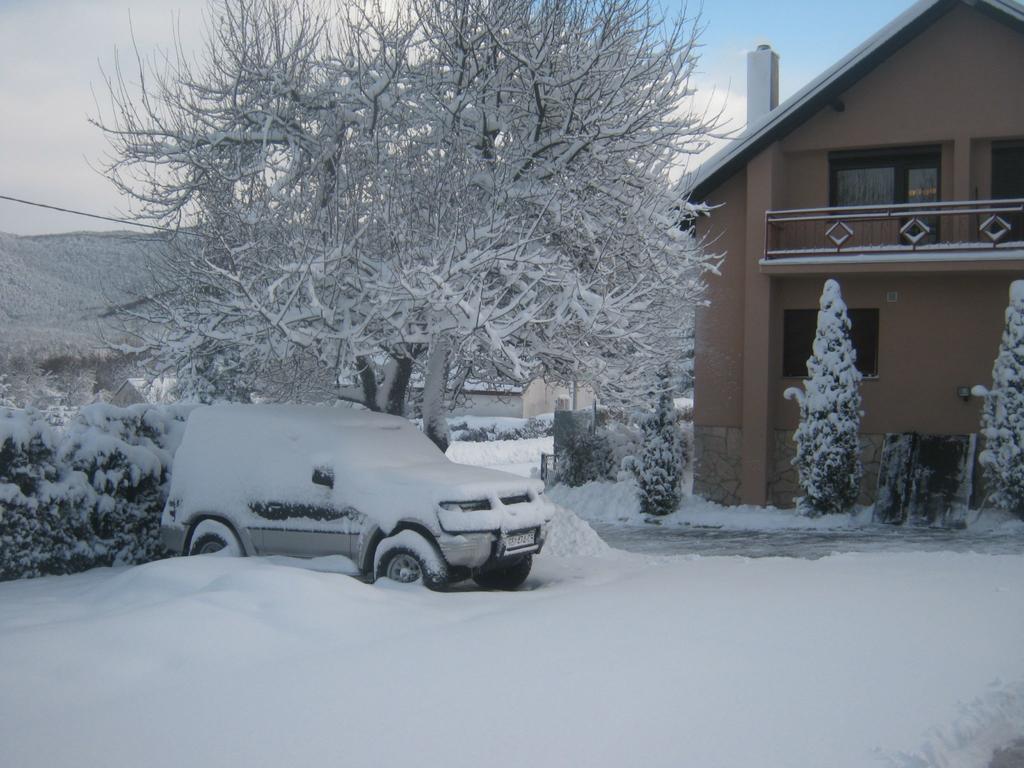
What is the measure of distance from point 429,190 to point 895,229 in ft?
35.5

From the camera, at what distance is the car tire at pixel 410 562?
7.96 meters

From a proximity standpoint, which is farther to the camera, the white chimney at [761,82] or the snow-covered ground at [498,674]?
the white chimney at [761,82]

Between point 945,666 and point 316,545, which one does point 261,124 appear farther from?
point 945,666

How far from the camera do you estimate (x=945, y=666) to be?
5.80 metres

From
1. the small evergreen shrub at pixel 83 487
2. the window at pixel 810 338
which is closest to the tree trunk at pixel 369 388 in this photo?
the small evergreen shrub at pixel 83 487

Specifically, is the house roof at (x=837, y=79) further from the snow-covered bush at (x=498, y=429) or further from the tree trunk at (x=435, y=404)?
the snow-covered bush at (x=498, y=429)

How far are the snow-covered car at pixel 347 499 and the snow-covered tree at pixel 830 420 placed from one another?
8.63 metres

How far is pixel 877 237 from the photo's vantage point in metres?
17.7

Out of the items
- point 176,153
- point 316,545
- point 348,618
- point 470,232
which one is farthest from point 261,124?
point 348,618

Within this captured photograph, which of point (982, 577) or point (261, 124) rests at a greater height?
point (261, 124)

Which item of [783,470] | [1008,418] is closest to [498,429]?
[783,470]

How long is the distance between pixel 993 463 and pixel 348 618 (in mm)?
12644

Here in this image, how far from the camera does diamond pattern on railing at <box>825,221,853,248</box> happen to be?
55.5 feet

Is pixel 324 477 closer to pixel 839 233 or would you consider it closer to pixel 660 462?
pixel 660 462
